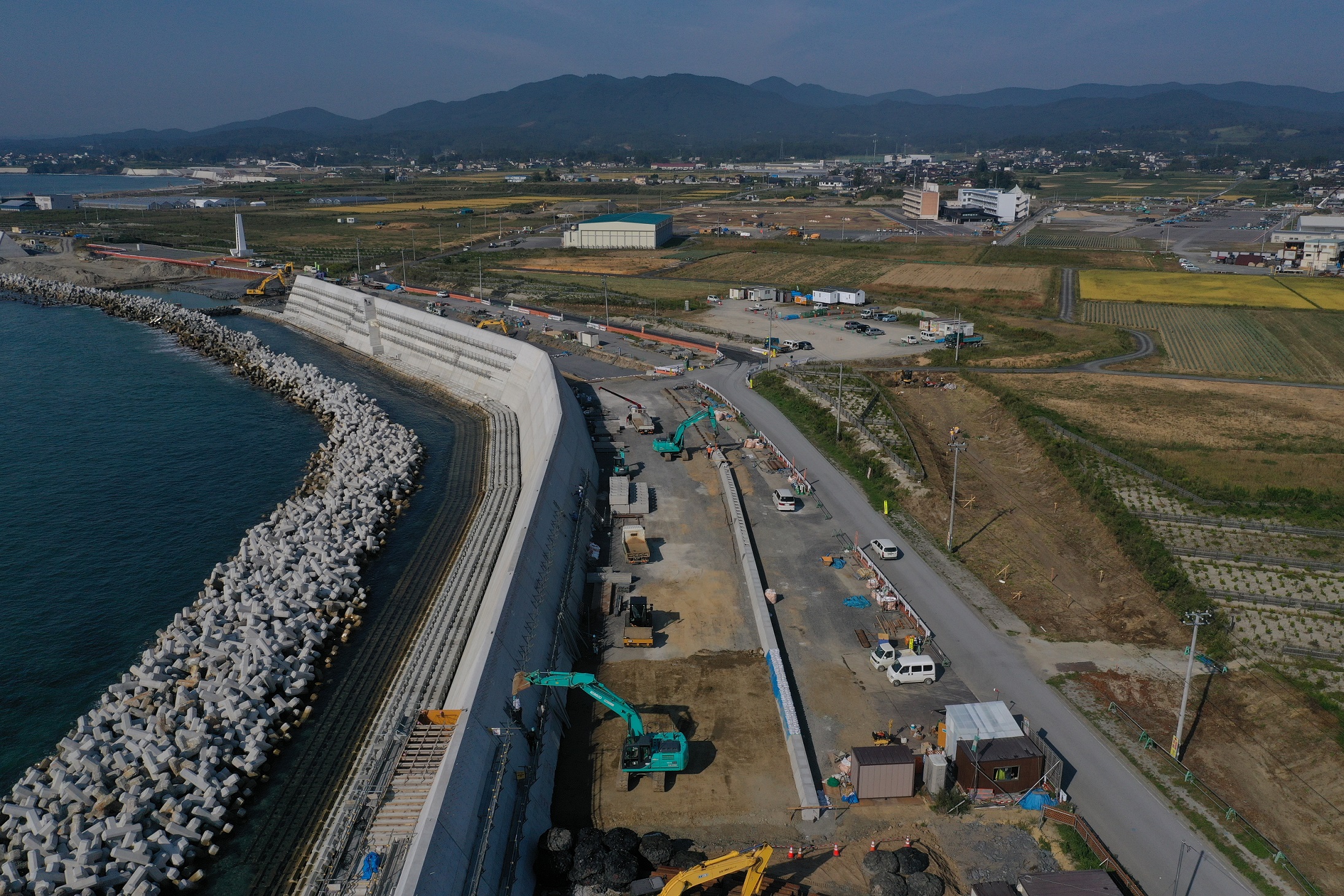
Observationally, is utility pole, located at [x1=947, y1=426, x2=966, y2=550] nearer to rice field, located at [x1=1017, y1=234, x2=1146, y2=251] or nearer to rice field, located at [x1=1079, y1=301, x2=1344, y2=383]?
rice field, located at [x1=1079, y1=301, x2=1344, y2=383]

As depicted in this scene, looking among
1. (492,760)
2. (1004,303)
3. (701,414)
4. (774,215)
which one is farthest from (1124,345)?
(774,215)

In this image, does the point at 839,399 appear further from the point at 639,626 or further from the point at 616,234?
the point at 616,234

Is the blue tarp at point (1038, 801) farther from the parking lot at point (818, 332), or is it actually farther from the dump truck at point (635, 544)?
the parking lot at point (818, 332)

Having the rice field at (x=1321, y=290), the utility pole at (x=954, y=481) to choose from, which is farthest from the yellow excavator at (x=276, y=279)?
the rice field at (x=1321, y=290)

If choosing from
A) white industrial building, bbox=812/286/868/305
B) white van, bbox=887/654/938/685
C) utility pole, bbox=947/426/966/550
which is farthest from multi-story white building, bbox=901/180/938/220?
white van, bbox=887/654/938/685

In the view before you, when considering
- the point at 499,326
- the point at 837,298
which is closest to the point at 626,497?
the point at 499,326
